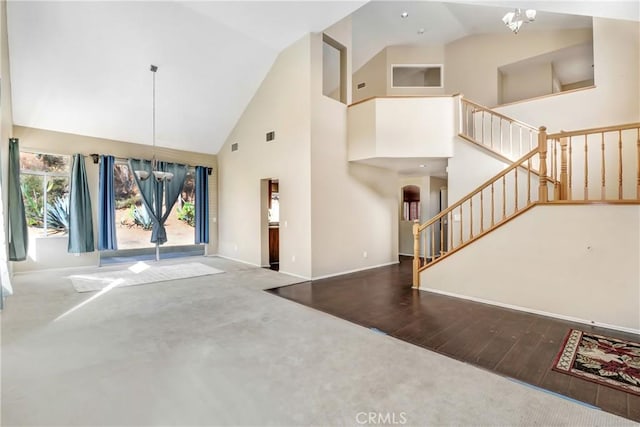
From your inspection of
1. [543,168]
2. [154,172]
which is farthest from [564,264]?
[154,172]

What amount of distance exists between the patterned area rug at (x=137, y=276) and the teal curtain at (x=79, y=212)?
1084 millimetres

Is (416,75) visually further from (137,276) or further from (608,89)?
(137,276)

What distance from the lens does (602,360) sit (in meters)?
2.58

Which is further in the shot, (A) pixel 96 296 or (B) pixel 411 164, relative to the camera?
(B) pixel 411 164

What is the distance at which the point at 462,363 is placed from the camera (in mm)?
2537

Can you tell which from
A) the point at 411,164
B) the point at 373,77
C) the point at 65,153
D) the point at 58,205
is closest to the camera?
the point at 411,164

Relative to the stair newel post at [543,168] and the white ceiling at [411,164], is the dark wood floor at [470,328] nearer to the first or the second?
the stair newel post at [543,168]

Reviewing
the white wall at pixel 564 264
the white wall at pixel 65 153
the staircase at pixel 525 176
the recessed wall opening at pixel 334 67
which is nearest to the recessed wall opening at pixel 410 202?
the staircase at pixel 525 176

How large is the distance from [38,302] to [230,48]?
5.74m

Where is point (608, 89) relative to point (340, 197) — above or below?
above

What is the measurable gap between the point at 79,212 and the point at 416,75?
392 inches

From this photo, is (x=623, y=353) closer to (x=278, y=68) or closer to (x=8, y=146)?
(x=278, y=68)

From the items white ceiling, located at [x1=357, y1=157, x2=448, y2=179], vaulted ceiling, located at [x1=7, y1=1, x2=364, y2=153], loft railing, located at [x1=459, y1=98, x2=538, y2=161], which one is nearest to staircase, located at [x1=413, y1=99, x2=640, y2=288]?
loft railing, located at [x1=459, y1=98, x2=538, y2=161]

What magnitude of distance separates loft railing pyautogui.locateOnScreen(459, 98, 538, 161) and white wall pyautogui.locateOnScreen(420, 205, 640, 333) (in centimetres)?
228
